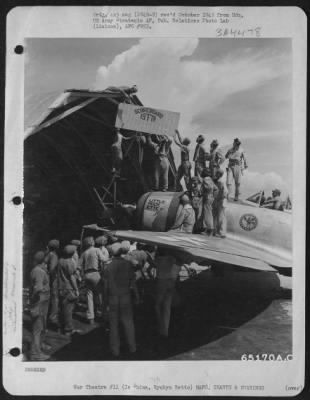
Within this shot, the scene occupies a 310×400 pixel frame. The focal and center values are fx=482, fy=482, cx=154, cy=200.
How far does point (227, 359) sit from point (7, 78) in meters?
1.07

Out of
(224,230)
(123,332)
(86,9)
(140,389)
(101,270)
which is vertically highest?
(86,9)

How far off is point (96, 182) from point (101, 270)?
264 millimetres

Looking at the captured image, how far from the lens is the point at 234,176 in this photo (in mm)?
1455

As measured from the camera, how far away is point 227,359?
1435 millimetres

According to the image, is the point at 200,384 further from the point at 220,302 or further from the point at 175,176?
the point at 175,176

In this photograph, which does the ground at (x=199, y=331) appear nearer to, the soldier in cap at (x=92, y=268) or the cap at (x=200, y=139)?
the soldier in cap at (x=92, y=268)

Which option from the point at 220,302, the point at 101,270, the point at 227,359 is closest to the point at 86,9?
the point at 101,270

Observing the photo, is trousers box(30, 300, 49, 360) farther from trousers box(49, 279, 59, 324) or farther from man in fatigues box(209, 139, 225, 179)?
man in fatigues box(209, 139, 225, 179)

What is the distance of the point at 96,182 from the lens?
1.45 meters

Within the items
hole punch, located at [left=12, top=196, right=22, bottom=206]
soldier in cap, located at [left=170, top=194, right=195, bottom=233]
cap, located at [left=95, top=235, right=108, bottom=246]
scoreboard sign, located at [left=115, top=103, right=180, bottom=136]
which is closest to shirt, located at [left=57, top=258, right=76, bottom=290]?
cap, located at [left=95, top=235, right=108, bottom=246]

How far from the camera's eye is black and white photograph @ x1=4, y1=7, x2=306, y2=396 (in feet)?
4.69

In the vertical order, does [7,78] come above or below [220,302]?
above

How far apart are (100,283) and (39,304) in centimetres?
19

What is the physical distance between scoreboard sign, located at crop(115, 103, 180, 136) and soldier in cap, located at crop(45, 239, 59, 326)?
16.1 inches
